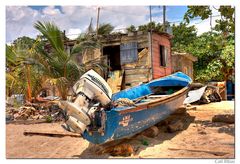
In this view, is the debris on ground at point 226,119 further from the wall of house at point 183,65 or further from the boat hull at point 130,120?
the wall of house at point 183,65

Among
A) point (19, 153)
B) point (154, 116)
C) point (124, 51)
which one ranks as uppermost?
point (124, 51)

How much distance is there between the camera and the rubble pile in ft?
30.7

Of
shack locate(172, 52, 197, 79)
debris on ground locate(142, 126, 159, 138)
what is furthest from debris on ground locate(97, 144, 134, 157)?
shack locate(172, 52, 197, 79)

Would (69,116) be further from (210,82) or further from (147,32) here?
(210,82)

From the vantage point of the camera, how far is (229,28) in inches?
279

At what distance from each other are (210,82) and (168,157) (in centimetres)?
666

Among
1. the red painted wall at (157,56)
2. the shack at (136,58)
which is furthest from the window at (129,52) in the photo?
the red painted wall at (157,56)

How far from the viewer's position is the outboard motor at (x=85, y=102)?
4855 millimetres

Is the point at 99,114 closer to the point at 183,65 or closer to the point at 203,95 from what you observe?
the point at 203,95

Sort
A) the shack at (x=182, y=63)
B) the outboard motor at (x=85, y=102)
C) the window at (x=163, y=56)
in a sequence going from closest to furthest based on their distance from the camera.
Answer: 1. the outboard motor at (x=85, y=102)
2. the window at (x=163, y=56)
3. the shack at (x=182, y=63)

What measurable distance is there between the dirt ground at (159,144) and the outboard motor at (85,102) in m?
0.99

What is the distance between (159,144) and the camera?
636cm

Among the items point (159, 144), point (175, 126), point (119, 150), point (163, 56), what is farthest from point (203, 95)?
point (119, 150)
